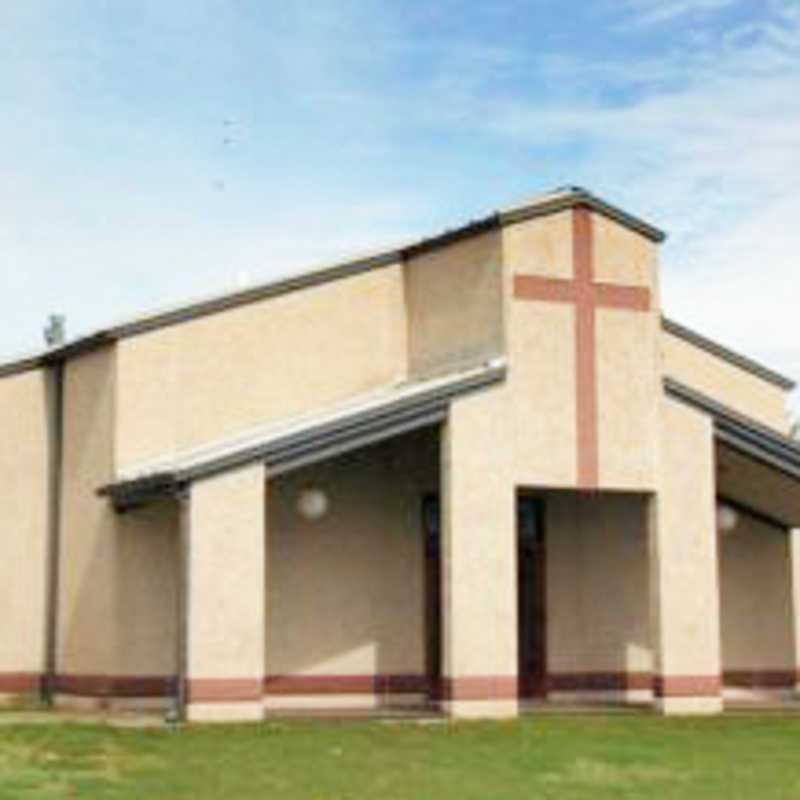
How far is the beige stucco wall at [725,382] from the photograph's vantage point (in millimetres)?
31547

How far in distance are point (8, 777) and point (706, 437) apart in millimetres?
13459

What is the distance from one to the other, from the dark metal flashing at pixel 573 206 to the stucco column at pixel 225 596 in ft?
18.6

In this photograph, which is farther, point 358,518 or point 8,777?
point 358,518

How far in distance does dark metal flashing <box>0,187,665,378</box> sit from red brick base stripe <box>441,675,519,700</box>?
6493mm

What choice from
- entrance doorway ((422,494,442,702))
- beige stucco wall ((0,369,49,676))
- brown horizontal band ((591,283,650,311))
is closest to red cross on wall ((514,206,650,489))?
brown horizontal band ((591,283,650,311))

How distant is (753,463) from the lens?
28578mm

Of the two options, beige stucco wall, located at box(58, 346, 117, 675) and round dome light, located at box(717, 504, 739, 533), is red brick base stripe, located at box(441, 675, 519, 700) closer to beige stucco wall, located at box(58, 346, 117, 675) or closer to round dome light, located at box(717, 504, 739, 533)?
beige stucco wall, located at box(58, 346, 117, 675)

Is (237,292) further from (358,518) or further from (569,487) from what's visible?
(569,487)

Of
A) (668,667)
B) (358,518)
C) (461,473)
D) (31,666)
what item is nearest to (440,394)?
(461,473)

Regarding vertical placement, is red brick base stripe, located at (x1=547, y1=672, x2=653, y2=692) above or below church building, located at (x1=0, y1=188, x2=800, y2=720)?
below

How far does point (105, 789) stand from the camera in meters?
16.1

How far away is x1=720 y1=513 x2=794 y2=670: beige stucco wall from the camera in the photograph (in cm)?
3120

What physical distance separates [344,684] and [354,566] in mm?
1767

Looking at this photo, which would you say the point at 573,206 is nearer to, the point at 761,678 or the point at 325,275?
the point at 325,275
